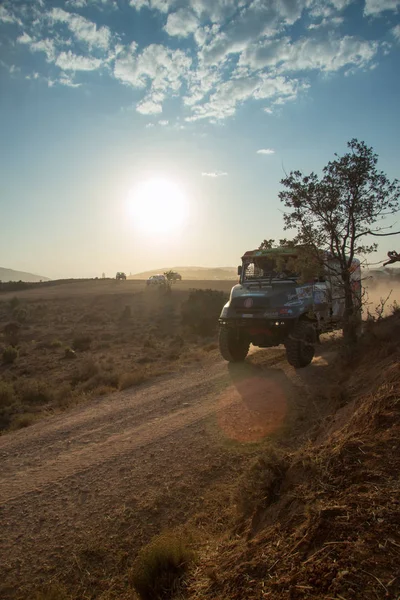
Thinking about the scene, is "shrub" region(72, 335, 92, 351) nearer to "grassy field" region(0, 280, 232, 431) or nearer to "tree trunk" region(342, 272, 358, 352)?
"grassy field" region(0, 280, 232, 431)

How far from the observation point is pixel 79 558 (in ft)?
13.0

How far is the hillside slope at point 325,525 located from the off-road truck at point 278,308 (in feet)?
18.4

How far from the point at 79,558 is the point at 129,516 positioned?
0.73 m

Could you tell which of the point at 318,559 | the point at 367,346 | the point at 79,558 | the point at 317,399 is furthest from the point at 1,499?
the point at 367,346

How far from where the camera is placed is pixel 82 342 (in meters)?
22.2

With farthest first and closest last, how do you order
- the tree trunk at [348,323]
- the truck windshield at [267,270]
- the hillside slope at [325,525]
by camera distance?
1. the truck windshield at [267,270]
2. the tree trunk at [348,323]
3. the hillside slope at [325,525]

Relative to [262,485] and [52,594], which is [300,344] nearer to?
[262,485]

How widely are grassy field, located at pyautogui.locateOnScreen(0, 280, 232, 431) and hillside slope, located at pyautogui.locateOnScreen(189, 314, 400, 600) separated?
803 cm

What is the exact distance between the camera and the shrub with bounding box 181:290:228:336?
25.8m

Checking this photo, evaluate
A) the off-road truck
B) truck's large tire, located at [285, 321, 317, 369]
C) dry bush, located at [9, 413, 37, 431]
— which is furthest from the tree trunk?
dry bush, located at [9, 413, 37, 431]

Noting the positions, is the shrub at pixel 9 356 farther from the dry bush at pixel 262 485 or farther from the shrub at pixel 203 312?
the dry bush at pixel 262 485

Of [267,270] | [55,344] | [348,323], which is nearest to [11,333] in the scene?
[55,344]

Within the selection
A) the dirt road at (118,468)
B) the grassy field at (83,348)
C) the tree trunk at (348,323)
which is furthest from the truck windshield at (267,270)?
the grassy field at (83,348)

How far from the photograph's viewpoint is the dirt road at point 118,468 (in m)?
4.16
